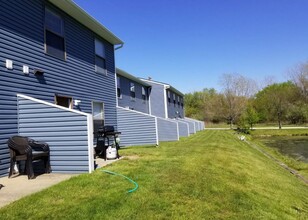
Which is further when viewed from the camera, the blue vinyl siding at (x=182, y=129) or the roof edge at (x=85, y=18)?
Answer: the blue vinyl siding at (x=182, y=129)

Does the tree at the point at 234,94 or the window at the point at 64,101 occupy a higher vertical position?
the tree at the point at 234,94

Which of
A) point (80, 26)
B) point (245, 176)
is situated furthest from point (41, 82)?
point (245, 176)

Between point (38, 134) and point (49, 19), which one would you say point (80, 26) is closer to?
point (49, 19)

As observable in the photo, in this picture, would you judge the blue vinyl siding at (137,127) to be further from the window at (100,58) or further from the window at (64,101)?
the window at (64,101)

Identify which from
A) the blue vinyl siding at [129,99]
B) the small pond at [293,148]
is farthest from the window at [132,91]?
the small pond at [293,148]

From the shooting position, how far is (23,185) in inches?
204

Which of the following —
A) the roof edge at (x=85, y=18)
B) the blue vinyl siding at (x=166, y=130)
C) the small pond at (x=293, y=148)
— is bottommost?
the small pond at (x=293, y=148)

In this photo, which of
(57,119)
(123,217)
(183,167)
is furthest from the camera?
(183,167)

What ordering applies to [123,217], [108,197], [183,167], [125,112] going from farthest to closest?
[125,112] < [183,167] < [108,197] < [123,217]

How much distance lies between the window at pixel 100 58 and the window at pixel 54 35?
2.57 m

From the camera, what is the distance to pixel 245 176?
6.80 meters

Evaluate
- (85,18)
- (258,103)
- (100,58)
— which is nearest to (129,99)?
(100,58)

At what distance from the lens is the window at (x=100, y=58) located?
1124cm

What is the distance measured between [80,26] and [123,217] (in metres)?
8.08
